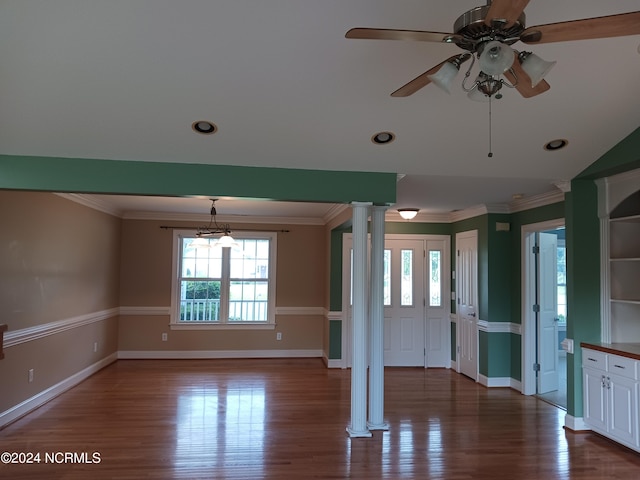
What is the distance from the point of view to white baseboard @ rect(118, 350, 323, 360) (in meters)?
7.36

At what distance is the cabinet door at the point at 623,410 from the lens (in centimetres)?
359

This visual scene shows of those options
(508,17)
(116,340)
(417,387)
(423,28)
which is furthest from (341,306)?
(508,17)

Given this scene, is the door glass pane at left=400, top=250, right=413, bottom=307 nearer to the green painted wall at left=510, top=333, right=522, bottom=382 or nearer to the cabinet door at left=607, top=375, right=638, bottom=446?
the green painted wall at left=510, top=333, right=522, bottom=382

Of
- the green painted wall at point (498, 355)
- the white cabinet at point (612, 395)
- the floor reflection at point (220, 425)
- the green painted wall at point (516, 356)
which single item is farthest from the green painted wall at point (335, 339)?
the white cabinet at point (612, 395)

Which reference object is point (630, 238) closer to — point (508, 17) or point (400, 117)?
point (400, 117)

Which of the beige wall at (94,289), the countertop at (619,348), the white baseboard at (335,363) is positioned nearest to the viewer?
the countertop at (619,348)

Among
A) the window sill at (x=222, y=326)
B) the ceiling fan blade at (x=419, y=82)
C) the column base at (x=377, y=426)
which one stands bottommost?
the column base at (x=377, y=426)

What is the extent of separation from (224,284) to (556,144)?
18.2 ft

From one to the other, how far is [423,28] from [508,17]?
3.39ft

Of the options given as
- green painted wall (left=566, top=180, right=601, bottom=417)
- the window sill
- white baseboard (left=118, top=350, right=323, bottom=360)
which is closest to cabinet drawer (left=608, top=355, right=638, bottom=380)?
green painted wall (left=566, top=180, right=601, bottom=417)

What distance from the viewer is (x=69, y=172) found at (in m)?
3.70

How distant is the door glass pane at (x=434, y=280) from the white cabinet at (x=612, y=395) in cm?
301

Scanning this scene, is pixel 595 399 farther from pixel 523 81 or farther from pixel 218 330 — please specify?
pixel 218 330

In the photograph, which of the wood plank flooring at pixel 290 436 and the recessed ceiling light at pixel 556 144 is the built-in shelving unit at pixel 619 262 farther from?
the wood plank flooring at pixel 290 436
